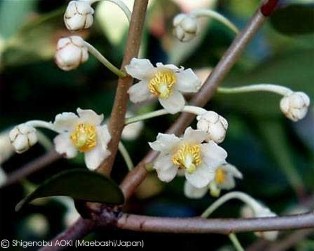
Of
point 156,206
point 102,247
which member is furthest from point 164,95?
point 156,206

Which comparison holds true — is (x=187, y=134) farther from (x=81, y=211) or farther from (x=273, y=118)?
(x=273, y=118)

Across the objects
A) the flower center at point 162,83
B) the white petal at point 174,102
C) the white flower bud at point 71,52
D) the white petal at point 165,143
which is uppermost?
the white flower bud at point 71,52

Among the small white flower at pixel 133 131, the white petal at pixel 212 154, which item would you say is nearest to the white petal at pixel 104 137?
the white petal at pixel 212 154

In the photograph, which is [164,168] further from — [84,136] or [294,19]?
[294,19]

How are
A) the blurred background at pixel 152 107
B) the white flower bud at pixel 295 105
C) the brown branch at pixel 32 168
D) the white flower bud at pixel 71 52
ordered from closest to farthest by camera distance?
the white flower bud at pixel 71 52 < the white flower bud at pixel 295 105 < the brown branch at pixel 32 168 < the blurred background at pixel 152 107

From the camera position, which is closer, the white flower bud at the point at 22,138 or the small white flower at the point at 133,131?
the white flower bud at the point at 22,138

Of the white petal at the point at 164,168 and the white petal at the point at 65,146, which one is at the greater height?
the white petal at the point at 164,168

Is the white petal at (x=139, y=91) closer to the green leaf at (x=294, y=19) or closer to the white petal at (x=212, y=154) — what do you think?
the white petal at (x=212, y=154)
